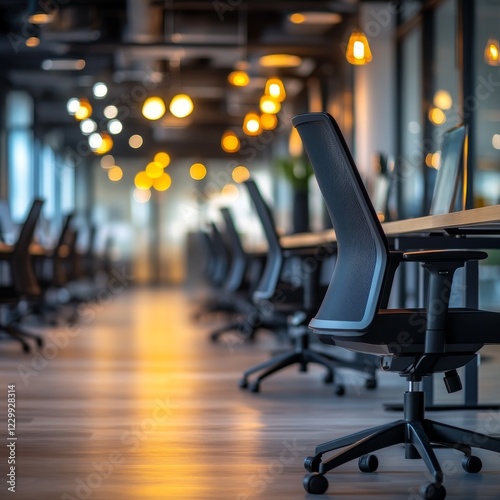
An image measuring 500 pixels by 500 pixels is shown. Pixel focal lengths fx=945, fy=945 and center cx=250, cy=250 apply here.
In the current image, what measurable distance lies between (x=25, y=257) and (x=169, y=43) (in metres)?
5.15

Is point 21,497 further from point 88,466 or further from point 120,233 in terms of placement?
point 120,233

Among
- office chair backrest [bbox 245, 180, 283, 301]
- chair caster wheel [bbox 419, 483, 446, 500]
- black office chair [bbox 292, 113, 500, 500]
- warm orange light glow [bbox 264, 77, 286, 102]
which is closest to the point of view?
chair caster wheel [bbox 419, 483, 446, 500]

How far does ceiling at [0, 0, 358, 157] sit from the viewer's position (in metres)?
10.3

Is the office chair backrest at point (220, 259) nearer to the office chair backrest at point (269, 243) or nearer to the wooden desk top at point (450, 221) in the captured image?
the office chair backrest at point (269, 243)

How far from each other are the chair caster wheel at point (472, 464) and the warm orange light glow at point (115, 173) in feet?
65.9

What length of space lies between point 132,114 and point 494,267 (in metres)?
11.2

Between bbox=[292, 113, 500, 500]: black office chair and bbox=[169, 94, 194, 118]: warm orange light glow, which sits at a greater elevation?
bbox=[169, 94, 194, 118]: warm orange light glow

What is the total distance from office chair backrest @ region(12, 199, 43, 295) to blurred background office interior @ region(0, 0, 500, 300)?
2290 mm

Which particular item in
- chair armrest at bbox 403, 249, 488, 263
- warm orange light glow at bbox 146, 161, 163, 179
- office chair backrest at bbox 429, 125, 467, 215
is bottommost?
chair armrest at bbox 403, 249, 488, 263

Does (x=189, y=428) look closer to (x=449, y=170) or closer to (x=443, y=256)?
(x=443, y=256)

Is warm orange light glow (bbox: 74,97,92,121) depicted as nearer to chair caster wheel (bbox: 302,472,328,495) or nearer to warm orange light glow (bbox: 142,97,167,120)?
warm orange light glow (bbox: 142,97,167,120)

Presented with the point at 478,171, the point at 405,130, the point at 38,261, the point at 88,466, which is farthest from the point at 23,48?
the point at 88,466

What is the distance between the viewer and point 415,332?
2650mm

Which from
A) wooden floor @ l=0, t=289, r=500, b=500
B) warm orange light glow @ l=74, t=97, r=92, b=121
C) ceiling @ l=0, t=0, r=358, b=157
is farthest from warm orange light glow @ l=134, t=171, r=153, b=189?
wooden floor @ l=0, t=289, r=500, b=500
